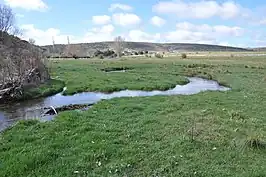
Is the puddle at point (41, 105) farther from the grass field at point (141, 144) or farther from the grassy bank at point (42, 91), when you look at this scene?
the grass field at point (141, 144)

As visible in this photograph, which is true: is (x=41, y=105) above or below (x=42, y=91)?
below

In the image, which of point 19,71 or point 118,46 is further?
point 118,46

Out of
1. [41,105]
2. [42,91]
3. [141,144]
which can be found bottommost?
[41,105]

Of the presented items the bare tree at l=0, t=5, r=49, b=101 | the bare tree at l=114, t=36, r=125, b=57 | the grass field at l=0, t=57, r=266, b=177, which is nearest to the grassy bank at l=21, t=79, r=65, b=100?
the bare tree at l=0, t=5, r=49, b=101

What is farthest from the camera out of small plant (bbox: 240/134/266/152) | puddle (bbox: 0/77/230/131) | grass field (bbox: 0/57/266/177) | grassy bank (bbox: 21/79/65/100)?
grassy bank (bbox: 21/79/65/100)

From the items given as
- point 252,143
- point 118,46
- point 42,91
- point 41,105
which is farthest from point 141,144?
point 118,46

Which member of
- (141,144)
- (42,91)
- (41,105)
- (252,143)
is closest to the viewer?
(252,143)

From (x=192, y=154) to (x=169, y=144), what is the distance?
1362mm

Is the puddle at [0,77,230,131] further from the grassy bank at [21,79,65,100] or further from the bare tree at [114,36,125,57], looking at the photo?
the bare tree at [114,36,125,57]

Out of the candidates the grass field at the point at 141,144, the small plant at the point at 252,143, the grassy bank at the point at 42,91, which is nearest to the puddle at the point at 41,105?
the grassy bank at the point at 42,91

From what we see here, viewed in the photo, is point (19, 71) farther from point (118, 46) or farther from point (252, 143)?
point (118, 46)

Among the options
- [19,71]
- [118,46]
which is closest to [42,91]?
[19,71]

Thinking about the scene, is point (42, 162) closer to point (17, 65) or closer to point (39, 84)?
point (17, 65)

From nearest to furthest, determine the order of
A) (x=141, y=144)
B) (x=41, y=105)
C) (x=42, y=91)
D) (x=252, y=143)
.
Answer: (x=252, y=143) → (x=141, y=144) → (x=41, y=105) → (x=42, y=91)
